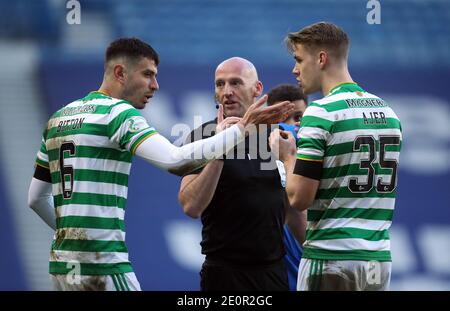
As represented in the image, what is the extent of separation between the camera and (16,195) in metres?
8.30

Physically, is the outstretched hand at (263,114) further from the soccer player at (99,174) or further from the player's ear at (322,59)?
the player's ear at (322,59)

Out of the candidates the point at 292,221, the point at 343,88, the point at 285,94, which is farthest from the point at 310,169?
the point at 285,94

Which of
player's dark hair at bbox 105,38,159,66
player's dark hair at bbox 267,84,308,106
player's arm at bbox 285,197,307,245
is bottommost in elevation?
player's arm at bbox 285,197,307,245

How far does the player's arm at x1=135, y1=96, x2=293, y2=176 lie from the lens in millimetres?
3996

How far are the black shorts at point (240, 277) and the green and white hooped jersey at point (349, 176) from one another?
0.70m

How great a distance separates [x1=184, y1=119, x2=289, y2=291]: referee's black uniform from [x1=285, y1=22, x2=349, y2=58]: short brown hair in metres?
0.89

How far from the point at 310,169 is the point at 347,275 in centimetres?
55

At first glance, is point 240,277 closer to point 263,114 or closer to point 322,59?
point 263,114

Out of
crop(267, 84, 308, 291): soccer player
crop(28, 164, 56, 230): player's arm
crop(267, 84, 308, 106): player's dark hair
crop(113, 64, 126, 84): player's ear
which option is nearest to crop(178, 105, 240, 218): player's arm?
crop(267, 84, 308, 291): soccer player

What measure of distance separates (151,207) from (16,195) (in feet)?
4.53

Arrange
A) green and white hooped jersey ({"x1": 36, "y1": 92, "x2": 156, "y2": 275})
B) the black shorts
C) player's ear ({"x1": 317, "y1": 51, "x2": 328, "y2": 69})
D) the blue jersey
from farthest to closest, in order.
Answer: the blue jersey
the black shorts
player's ear ({"x1": 317, "y1": 51, "x2": 328, "y2": 69})
green and white hooped jersey ({"x1": 36, "y1": 92, "x2": 156, "y2": 275})

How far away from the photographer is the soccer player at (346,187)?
403 cm

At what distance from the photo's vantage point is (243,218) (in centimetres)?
477

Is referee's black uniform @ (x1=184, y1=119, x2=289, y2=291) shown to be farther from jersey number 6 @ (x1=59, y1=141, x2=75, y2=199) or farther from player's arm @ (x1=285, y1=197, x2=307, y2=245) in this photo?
jersey number 6 @ (x1=59, y1=141, x2=75, y2=199)
